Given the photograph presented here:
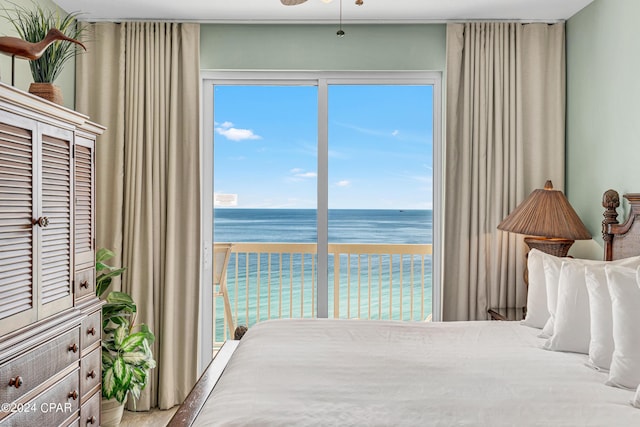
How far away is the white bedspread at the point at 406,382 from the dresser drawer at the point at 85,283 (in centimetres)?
98

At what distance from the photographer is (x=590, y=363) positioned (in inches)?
76.9

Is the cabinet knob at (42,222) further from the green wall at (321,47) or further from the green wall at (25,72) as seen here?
the green wall at (321,47)

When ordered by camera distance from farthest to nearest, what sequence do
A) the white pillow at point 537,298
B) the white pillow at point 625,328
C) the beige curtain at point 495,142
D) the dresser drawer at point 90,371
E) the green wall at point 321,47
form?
1. the green wall at point 321,47
2. the beige curtain at point 495,142
3. the dresser drawer at point 90,371
4. the white pillow at point 537,298
5. the white pillow at point 625,328

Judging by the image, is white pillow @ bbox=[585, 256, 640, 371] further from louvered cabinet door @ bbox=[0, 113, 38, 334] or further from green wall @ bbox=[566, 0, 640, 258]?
louvered cabinet door @ bbox=[0, 113, 38, 334]

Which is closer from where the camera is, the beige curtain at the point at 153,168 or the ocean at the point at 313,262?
the beige curtain at the point at 153,168

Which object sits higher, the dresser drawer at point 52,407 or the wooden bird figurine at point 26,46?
the wooden bird figurine at point 26,46

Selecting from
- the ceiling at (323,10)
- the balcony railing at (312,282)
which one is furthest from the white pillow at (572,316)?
the ceiling at (323,10)

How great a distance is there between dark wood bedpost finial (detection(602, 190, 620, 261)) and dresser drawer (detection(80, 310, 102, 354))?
9.47 ft

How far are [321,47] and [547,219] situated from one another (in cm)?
Answer: 194

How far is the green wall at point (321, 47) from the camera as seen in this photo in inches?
143

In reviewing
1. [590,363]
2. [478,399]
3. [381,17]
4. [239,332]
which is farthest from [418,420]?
[381,17]

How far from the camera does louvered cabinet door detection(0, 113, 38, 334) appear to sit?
6.46ft

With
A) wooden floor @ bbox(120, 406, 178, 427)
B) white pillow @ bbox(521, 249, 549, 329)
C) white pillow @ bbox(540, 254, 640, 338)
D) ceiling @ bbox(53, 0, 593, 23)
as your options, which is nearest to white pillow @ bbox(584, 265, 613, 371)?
white pillow @ bbox(540, 254, 640, 338)

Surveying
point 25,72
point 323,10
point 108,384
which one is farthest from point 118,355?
point 323,10
